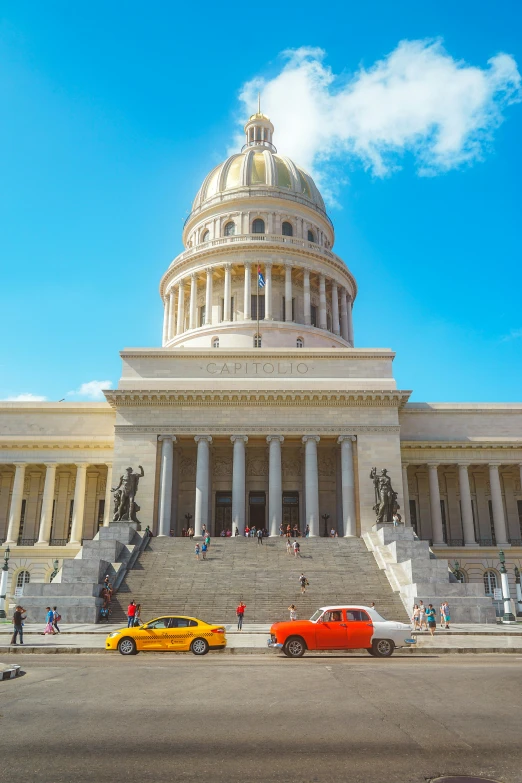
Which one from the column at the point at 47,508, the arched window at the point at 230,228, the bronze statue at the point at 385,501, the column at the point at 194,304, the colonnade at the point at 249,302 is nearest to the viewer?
the bronze statue at the point at 385,501

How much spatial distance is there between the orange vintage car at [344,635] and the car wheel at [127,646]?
413 cm

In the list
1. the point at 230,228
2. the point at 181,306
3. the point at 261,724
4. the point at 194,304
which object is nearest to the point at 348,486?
the point at 194,304

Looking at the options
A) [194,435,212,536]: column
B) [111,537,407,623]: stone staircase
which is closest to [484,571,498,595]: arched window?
[111,537,407,623]: stone staircase

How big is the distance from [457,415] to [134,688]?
4363cm

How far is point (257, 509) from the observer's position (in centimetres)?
4947

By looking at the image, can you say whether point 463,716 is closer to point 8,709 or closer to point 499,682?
point 499,682

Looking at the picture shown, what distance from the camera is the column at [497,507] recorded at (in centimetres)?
4807

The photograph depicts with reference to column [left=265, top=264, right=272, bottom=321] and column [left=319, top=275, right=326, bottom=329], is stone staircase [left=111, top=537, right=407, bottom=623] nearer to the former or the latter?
column [left=265, top=264, right=272, bottom=321]

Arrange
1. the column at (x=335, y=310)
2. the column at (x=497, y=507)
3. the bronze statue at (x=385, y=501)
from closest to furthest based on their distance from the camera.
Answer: the bronze statue at (x=385, y=501), the column at (x=497, y=507), the column at (x=335, y=310)

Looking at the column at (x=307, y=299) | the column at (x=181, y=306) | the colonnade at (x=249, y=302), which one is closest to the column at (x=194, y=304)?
the colonnade at (x=249, y=302)

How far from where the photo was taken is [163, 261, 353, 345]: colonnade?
61.2 meters

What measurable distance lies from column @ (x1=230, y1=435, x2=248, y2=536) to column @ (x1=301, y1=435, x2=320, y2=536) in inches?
169

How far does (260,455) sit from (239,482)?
16.4ft

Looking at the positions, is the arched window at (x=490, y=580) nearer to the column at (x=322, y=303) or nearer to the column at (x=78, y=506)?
the column at (x=322, y=303)
